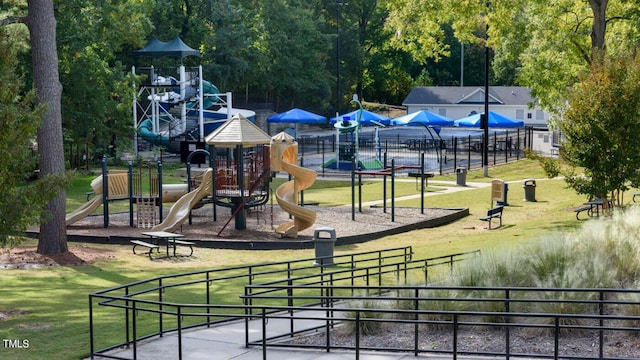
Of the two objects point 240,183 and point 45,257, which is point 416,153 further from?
point 45,257

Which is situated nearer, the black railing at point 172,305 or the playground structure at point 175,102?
the black railing at point 172,305

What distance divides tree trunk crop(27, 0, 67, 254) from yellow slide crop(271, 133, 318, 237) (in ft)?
22.6

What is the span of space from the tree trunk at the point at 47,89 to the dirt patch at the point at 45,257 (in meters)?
0.43

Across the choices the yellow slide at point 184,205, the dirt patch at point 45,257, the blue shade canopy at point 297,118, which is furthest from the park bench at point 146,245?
the blue shade canopy at point 297,118

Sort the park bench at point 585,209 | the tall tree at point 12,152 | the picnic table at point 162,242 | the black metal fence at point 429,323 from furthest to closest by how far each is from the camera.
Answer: the park bench at point 585,209
the picnic table at point 162,242
the tall tree at point 12,152
the black metal fence at point 429,323

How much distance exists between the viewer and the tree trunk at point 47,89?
21656 mm

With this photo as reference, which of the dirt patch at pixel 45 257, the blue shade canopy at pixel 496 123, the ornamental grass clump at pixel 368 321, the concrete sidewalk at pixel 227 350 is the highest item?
the blue shade canopy at pixel 496 123

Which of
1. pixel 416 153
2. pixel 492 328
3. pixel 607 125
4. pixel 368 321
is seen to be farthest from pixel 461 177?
pixel 368 321

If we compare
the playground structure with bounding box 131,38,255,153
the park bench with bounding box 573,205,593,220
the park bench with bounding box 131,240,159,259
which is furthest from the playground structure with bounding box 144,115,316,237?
the playground structure with bounding box 131,38,255,153

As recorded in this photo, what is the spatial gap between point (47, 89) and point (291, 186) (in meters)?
9.80

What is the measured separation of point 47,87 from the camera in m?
21.9

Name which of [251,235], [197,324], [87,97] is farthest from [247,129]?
[87,97]

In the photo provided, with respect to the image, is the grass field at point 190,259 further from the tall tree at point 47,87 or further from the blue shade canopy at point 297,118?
the blue shade canopy at point 297,118

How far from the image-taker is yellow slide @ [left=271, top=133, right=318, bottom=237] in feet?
88.5
